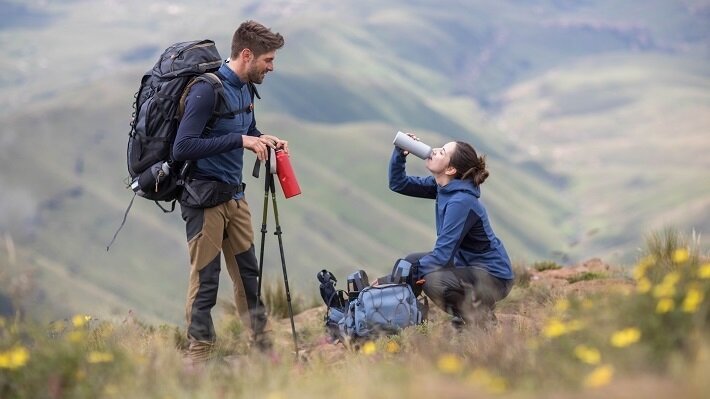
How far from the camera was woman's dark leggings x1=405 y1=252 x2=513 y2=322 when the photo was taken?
6.86m

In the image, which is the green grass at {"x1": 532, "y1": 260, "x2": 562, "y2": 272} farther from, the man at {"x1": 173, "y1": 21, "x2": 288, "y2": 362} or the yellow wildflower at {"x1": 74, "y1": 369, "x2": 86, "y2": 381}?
the yellow wildflower at {"x1": 74, "y1": 369, "x2": 86, "y2": 381}

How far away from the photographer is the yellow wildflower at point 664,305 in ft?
12.7

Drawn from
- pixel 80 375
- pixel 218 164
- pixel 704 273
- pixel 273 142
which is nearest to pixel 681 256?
pixel 704 273

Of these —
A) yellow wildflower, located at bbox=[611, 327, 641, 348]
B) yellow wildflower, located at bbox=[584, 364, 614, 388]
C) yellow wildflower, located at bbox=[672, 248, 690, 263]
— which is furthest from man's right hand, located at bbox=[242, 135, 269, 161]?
yellow wildflower, located at bbox=[584, 364, 614, 388]

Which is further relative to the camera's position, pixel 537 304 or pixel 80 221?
pixel 80 221

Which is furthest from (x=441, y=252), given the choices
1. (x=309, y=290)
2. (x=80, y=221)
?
(x=80, y=221)

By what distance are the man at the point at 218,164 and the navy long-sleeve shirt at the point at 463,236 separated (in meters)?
1.36

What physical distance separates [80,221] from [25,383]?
639ft

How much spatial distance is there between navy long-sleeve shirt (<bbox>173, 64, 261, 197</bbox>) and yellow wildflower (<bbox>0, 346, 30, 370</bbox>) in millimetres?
2231

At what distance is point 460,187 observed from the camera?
695 centimetres

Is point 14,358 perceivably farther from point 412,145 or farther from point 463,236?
point 412,145

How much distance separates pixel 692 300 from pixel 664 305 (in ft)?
0.44

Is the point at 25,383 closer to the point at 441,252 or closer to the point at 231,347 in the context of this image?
the point at 231,347

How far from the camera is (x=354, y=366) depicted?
16.7ft
